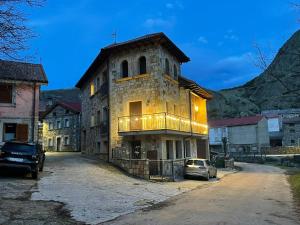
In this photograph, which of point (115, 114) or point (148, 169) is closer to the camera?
point (148, 169)

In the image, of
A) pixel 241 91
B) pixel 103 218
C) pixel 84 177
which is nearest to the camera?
pixel 103 218

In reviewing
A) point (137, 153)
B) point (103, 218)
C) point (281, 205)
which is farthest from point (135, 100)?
point (103, 218)

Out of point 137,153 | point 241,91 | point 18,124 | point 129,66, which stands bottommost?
point 137,153

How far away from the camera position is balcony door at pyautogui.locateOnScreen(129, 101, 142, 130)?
23.2 m

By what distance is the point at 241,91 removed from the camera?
455 ft

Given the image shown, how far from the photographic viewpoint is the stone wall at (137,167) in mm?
20859

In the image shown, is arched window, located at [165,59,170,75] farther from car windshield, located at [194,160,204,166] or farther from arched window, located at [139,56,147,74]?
car windshield, located at [194,160,204,166]

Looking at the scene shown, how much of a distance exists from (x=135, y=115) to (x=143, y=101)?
1417mm

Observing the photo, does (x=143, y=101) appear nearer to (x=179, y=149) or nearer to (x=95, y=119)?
(x=179, y=149)

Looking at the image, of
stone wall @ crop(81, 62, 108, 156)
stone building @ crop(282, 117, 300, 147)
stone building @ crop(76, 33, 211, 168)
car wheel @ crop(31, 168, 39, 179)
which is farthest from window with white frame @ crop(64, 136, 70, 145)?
stone building @ crop(282, 117, 300, 147)

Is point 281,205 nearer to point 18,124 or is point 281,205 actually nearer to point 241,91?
point 18,124

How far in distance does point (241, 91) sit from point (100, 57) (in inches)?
4709

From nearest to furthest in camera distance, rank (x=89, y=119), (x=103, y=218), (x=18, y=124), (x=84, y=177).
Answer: (x=103, y=218)
(x=84, y=177)
(x=18, y=124)
(x=89, y=119)

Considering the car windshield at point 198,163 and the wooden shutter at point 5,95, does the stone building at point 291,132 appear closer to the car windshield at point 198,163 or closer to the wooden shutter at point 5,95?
the car windshield at point 198,163
